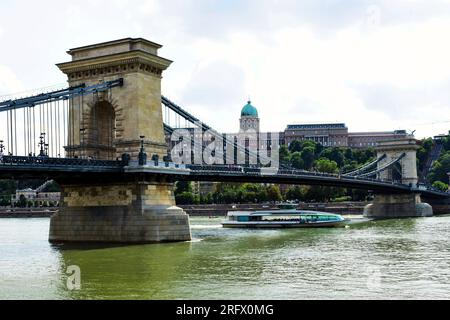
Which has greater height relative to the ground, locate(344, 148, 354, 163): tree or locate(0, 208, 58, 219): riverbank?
locate(344, 148, 354, 163): tree

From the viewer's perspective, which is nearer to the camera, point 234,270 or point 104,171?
point 234,270

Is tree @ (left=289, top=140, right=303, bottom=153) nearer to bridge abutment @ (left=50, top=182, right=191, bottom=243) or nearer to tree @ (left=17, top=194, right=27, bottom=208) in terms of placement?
tree @ (left=17, top=194, right=27, bottom=208)

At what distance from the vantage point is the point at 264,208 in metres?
116

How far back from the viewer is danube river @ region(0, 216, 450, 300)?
25547mm

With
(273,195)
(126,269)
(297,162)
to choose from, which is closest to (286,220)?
(126,269)

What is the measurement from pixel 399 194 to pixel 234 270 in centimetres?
7563

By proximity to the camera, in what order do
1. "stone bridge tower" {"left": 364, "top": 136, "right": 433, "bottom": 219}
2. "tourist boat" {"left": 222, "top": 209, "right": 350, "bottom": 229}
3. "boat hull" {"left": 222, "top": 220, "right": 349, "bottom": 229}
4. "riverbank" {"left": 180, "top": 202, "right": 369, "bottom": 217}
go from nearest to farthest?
"boat hull" {"left": 222, "top": 220, "right": 349, "bottom": 229}
"tourist boat" {"left": 222, "top": 209, "right": 350, "bottom": 229}
"stone bridge tower" {"left": 364, "top": 136, "right": 433, "bottom": 219}
"riverbank" {"left": 180, "top": 202, "right": 369, "bottom": 217}

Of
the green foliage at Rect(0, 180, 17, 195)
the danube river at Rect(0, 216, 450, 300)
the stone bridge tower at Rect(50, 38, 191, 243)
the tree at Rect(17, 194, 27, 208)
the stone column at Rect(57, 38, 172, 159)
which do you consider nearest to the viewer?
the danube river at Rect(0, 216, 450, 300)

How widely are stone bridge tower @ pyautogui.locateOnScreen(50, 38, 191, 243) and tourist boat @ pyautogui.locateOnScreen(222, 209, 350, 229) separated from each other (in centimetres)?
2697

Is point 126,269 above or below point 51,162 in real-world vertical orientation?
below

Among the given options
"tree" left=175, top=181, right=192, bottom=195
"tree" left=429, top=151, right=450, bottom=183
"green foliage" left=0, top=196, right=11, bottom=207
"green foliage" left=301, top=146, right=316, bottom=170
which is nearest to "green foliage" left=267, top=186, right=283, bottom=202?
"tree" left=175, top=181, right=192, bottom=195

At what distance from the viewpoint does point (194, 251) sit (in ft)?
134

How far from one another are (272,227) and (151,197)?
2901 cm

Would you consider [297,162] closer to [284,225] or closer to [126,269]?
[284,225]
